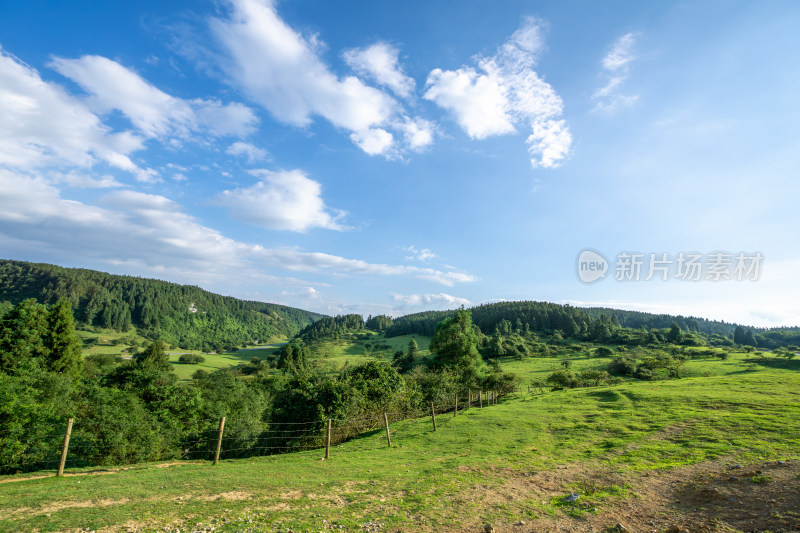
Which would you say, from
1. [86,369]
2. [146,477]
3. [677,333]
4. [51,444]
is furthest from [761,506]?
[677,333]

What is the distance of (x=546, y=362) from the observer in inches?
3066

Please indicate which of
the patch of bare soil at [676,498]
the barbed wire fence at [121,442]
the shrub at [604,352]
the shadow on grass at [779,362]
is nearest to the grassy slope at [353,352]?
the shrub at [604,352]

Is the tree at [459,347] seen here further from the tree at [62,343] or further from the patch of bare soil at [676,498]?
the tree at [62,343]

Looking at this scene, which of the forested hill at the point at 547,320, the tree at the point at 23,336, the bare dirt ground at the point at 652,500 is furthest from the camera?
the forested hill at the point at 547,320

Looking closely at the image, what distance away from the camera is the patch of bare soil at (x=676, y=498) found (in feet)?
25.6

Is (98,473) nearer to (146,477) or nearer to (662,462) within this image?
(146,477)

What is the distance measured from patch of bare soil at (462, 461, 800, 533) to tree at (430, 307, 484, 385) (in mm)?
35638

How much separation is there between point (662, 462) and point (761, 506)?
19.3 ft

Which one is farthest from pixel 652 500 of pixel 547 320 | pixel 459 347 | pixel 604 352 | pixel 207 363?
pixel 547 320

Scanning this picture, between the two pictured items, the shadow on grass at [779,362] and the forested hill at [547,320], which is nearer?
the shadow on grass at [779,362]

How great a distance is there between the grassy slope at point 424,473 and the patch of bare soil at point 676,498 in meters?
0.45

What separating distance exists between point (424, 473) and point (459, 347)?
38.6 m

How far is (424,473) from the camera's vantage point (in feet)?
42.1

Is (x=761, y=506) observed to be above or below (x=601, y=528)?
above
